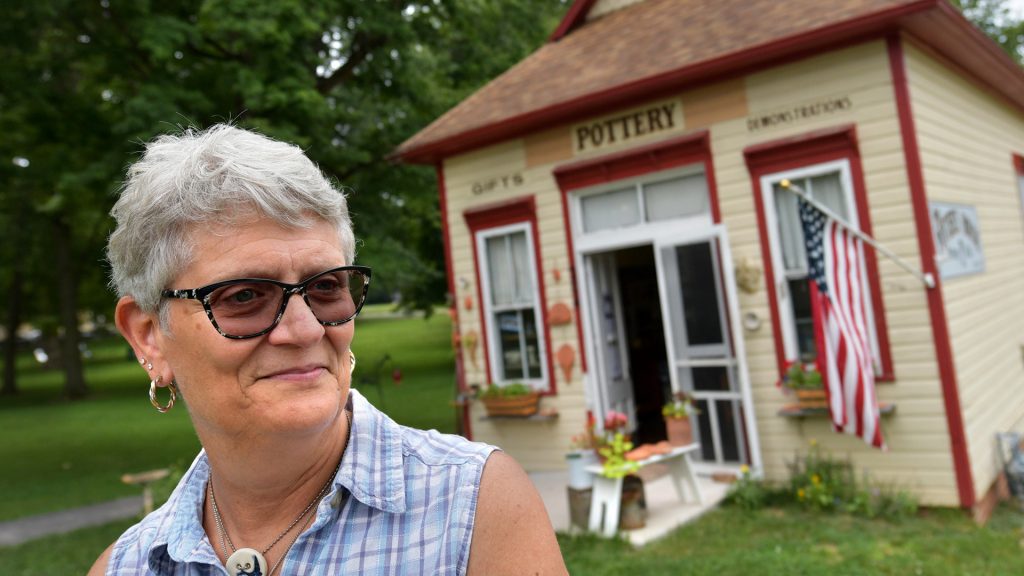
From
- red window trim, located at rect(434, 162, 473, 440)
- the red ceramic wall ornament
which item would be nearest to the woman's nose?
the red ceramic wall ornament

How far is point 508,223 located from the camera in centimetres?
891

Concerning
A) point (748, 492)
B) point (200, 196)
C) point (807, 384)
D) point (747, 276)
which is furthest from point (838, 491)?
point (200, 196)

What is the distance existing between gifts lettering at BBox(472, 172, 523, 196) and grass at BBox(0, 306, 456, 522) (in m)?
1.97

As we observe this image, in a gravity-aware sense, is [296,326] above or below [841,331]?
above

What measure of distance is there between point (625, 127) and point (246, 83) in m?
4.96

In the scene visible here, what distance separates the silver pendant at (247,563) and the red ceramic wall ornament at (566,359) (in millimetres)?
7087

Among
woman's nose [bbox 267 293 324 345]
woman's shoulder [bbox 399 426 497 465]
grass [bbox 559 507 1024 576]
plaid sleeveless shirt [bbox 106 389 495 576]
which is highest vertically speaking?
woman's nose [bbox 267 293 324 345]

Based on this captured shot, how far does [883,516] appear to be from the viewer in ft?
21.1

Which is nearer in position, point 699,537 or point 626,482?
point 699,537

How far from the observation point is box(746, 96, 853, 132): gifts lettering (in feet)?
22.1

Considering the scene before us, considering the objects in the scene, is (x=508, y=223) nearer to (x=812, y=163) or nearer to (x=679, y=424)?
(x=679, y=424)

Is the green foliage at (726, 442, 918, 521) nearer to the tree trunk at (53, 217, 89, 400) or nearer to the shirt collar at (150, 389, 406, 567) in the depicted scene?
the shirt collar at (150, 389, 406, 567)

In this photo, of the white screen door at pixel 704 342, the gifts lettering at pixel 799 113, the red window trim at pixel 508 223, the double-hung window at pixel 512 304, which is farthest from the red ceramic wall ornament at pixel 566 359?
the gifts lettering at pixel 799 113

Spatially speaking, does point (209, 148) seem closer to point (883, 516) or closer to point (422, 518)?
point (422, 518)
